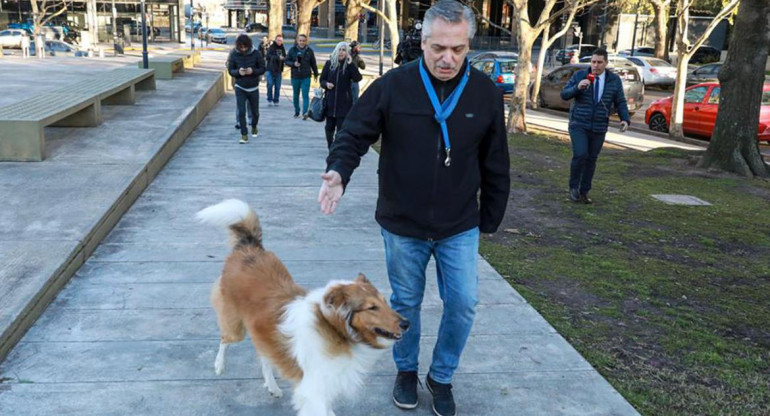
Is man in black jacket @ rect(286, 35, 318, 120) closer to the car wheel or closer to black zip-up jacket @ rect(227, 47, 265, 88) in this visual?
black zip-up jacket @ rect(227, 47, 265, 88)

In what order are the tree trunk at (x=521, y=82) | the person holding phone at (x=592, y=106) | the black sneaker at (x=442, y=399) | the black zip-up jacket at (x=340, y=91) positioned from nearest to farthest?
the black sneaker at (x=442, y=399) < the person holding phone at (x=592, y=106) < the black zip-up jacket at (x=340, y=91) < the tree trunk at (x=521, y=82)

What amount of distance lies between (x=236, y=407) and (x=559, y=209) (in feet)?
20.2

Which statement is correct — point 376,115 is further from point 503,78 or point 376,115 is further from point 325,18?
point 325,18

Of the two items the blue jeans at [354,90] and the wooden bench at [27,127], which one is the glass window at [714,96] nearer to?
the blue jeans at [354,90]

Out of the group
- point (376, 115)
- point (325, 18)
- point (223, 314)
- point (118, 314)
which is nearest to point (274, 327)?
point (223, 314)

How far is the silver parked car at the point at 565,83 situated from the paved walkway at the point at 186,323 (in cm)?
1556

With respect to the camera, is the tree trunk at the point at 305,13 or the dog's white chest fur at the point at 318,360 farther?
the tree trunk at the point at 305,13

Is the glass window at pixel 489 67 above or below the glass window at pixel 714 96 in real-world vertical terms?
above

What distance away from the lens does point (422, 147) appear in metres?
3.32

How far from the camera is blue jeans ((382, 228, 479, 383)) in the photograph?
3480mm

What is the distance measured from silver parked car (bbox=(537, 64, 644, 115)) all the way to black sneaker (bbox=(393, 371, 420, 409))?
1895cm

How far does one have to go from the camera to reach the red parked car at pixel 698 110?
16844 millimetres

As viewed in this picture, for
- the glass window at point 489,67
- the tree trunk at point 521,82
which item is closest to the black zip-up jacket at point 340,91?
the tree trunk at point 521,82

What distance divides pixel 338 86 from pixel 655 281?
21.1 feet
